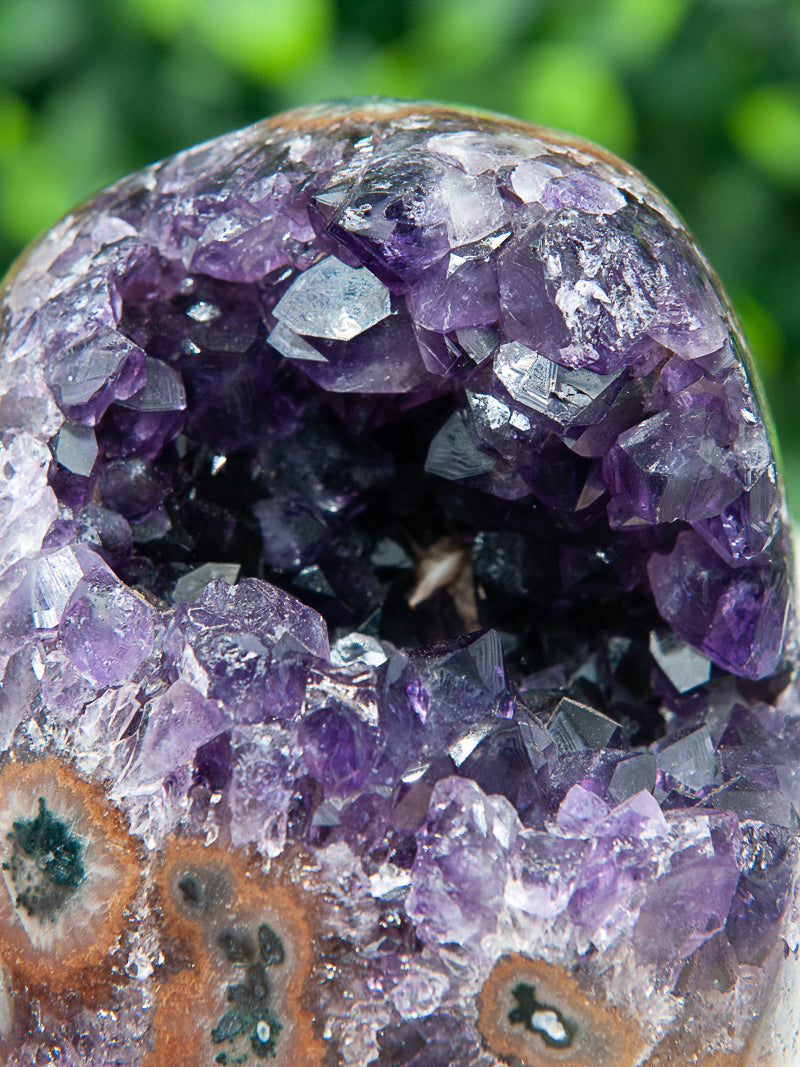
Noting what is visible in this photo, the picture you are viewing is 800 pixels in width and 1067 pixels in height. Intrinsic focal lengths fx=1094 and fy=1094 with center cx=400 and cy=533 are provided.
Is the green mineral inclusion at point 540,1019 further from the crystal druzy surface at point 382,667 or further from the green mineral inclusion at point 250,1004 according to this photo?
the green mineral inclusion at point 250,1004

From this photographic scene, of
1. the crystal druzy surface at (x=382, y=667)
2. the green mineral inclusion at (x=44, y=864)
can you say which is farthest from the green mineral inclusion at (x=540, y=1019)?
the green mineral inclusion at (x=44, y=864)

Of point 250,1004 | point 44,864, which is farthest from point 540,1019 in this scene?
point 44,864

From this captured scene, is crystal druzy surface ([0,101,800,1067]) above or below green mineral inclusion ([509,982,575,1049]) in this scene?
above

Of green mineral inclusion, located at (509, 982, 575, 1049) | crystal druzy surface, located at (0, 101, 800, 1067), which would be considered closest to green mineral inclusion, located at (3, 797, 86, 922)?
crystal druzy surface, located at (0, 101, 800, 1067)

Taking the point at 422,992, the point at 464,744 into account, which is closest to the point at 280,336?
the point at 464,744

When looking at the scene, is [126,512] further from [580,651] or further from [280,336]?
[580,651]

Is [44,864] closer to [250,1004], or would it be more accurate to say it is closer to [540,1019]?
[250,1004]

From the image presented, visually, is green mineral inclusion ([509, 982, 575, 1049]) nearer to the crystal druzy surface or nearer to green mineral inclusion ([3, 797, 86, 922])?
the crystal druzy surface
